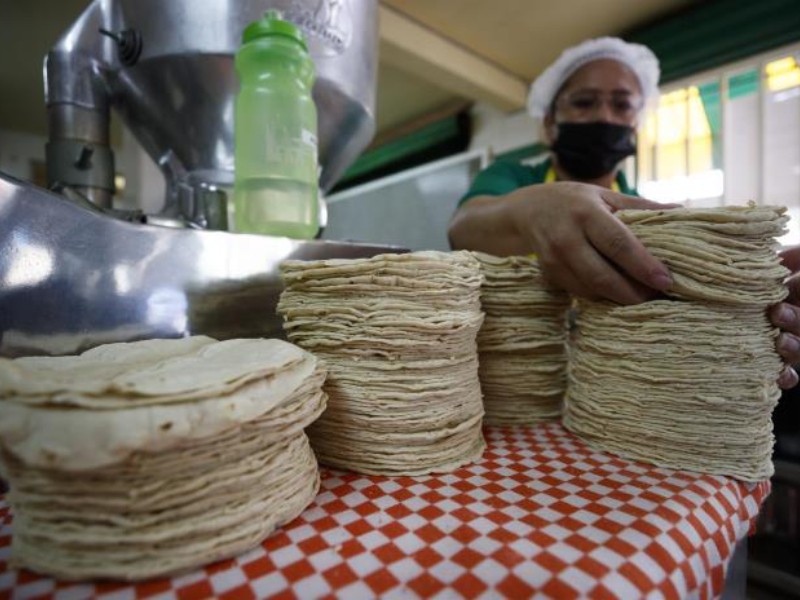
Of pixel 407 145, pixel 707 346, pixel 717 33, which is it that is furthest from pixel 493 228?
pixel 407 145

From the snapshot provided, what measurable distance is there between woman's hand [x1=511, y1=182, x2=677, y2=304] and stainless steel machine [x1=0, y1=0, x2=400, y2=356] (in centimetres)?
41

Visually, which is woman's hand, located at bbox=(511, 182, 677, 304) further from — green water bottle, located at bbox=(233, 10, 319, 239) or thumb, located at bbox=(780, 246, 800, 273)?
green water bottle, located at bbox=(233, 10, 319, 239)

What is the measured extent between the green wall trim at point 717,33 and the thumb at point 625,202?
2.03 meters

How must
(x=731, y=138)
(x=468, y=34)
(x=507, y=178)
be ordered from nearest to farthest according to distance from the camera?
(x=507, y=178), (x=731, y=138), (x=468, y=34)

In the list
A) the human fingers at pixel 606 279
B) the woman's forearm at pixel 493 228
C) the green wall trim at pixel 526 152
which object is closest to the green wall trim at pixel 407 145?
the green wall trim at pixel 526 152

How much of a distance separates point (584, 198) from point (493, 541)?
0.57 meters

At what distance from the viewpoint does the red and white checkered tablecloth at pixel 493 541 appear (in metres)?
0.42

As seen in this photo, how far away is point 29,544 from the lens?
1.47 feet

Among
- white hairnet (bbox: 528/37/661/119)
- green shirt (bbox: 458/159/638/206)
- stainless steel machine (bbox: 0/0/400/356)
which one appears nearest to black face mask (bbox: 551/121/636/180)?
green shirt (bbox: 458/159/638/206)

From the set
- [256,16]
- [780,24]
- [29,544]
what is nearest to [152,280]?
[29,544]

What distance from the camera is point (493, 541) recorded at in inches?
19.3

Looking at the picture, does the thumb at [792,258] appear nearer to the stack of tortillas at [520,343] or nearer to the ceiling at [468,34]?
the stack of tortillas at [520,343]

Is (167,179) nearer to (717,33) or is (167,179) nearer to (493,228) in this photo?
(493,228)

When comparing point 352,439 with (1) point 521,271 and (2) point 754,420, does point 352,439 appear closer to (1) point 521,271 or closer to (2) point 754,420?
(1) point 521,271
